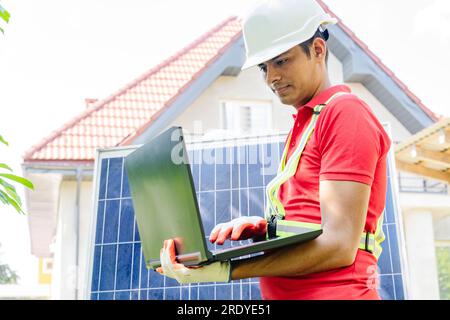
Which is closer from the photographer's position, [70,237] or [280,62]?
[280,62]

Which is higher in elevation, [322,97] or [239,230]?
[322,97]

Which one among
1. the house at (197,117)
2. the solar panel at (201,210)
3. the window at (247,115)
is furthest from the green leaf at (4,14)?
the window at (247,115)

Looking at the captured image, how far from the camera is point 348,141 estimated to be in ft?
5.38

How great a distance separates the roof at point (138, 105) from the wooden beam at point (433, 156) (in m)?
3.47

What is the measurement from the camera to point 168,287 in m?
4.42

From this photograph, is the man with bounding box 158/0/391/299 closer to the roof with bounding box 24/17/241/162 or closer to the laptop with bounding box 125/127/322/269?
the laptop with bounding box 125/127/322/269

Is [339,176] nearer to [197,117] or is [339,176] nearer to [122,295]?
[122,295]

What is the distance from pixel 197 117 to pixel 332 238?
9.22m

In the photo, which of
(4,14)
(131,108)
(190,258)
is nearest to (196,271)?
(190,258)

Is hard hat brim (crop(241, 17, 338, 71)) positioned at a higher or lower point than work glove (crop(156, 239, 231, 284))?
higher

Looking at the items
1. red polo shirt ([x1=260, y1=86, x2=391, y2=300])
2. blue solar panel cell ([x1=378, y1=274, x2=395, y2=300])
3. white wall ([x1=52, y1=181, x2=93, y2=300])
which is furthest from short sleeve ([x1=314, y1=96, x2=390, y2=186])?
white wall ([x1=52, y1=181, x2=93, y2=300])

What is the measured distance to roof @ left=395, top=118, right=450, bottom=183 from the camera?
7248 mm

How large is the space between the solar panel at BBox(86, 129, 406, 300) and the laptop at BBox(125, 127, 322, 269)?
2.39m
